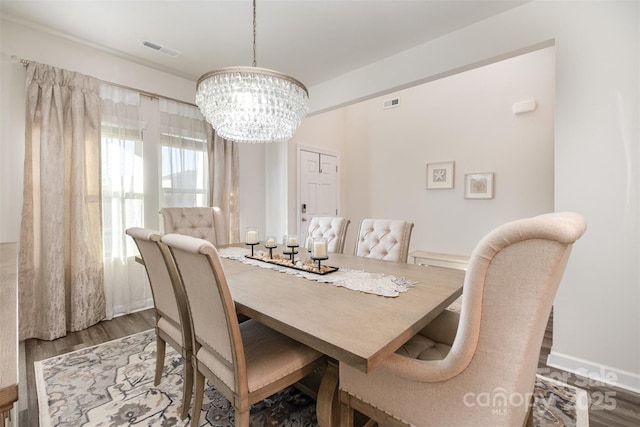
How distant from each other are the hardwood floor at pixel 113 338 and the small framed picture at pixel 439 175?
6.56 ft

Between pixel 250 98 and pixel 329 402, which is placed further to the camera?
pixel 250 98

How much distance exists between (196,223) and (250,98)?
1588mm

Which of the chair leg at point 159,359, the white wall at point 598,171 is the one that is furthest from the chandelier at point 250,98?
the white wall at point 598,171

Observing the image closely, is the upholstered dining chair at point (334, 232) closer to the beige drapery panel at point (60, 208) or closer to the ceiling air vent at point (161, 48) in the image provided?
the beige drapery panel at point (60, 208)

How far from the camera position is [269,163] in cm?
431

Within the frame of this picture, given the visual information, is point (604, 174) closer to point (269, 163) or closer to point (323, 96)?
point (323, 96)

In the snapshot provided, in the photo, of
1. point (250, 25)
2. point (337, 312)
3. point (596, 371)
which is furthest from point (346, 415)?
point (250, 25)

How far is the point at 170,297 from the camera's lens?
1567mm

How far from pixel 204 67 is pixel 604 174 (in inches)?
148

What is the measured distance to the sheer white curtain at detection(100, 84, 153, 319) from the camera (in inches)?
113

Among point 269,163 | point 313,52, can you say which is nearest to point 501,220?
point 313,52

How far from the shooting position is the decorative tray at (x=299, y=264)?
176 cm

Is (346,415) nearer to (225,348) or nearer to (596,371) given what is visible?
(225,348)

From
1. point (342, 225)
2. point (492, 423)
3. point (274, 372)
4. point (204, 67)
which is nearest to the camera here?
point (492, 423)
